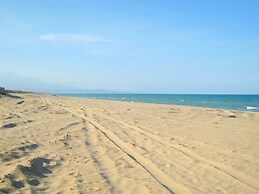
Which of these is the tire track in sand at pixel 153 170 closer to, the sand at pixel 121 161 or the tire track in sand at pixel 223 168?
the sand at pixel 121 161

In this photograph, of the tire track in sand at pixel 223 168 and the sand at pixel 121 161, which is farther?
the tire track in sand at pixel 223 168

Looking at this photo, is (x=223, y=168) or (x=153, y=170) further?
(x=223, y=168)

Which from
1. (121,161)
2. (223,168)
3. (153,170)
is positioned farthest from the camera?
(121,161)

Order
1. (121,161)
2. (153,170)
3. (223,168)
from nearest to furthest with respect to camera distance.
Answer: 1. (153,170)
2. (223,168)
3. (121,161)

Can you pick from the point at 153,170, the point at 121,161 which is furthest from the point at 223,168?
the point at 121,161

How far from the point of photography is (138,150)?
836 centimetres

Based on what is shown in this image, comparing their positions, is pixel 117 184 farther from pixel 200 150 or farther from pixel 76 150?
pixel 200 150

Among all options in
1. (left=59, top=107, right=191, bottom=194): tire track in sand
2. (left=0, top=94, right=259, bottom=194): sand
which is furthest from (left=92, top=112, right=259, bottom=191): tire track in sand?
(left=59, top=107, right=191, bottom=194): tire track in sand

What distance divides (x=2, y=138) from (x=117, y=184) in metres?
4.71

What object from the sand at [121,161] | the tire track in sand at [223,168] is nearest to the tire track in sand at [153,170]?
the sand at [121,161]

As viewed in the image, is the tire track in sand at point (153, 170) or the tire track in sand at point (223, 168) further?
the tire track in sand at point (223, 168)

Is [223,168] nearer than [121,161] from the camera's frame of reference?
Yes

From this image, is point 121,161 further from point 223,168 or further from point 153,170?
point 223,168

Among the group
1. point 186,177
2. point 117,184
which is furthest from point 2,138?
point 186,177
